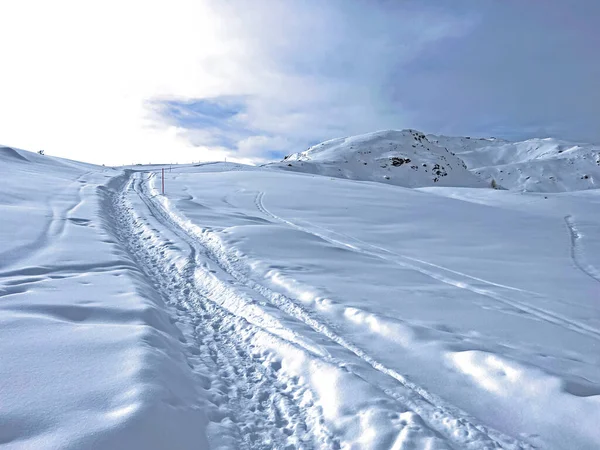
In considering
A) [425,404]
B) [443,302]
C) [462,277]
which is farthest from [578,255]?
[425,404]

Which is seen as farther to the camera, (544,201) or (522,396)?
(544,201)

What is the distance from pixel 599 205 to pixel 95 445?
821 inches

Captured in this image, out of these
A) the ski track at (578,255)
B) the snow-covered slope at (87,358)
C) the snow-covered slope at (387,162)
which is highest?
the snow-covered slope at (387,162)

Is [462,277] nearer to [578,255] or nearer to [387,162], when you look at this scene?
[578,255]

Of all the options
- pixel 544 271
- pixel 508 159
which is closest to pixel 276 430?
pixel 544 271

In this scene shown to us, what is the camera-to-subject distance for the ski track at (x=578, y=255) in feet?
23.7

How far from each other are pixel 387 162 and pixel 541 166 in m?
85.9

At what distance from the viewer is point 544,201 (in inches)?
698

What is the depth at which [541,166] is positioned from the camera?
389ft

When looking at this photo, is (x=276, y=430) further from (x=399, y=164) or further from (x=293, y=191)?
(x=399, y=164)

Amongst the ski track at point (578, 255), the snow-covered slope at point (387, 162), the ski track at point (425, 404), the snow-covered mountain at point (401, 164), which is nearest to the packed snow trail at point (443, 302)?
the ski track at point (425, 404)

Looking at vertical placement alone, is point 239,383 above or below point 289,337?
below

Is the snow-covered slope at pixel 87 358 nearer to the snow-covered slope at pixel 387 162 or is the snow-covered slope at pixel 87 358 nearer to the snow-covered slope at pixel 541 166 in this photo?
the snow-covered slope at pixel 387 162

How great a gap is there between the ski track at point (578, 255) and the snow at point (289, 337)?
80 millimetres
